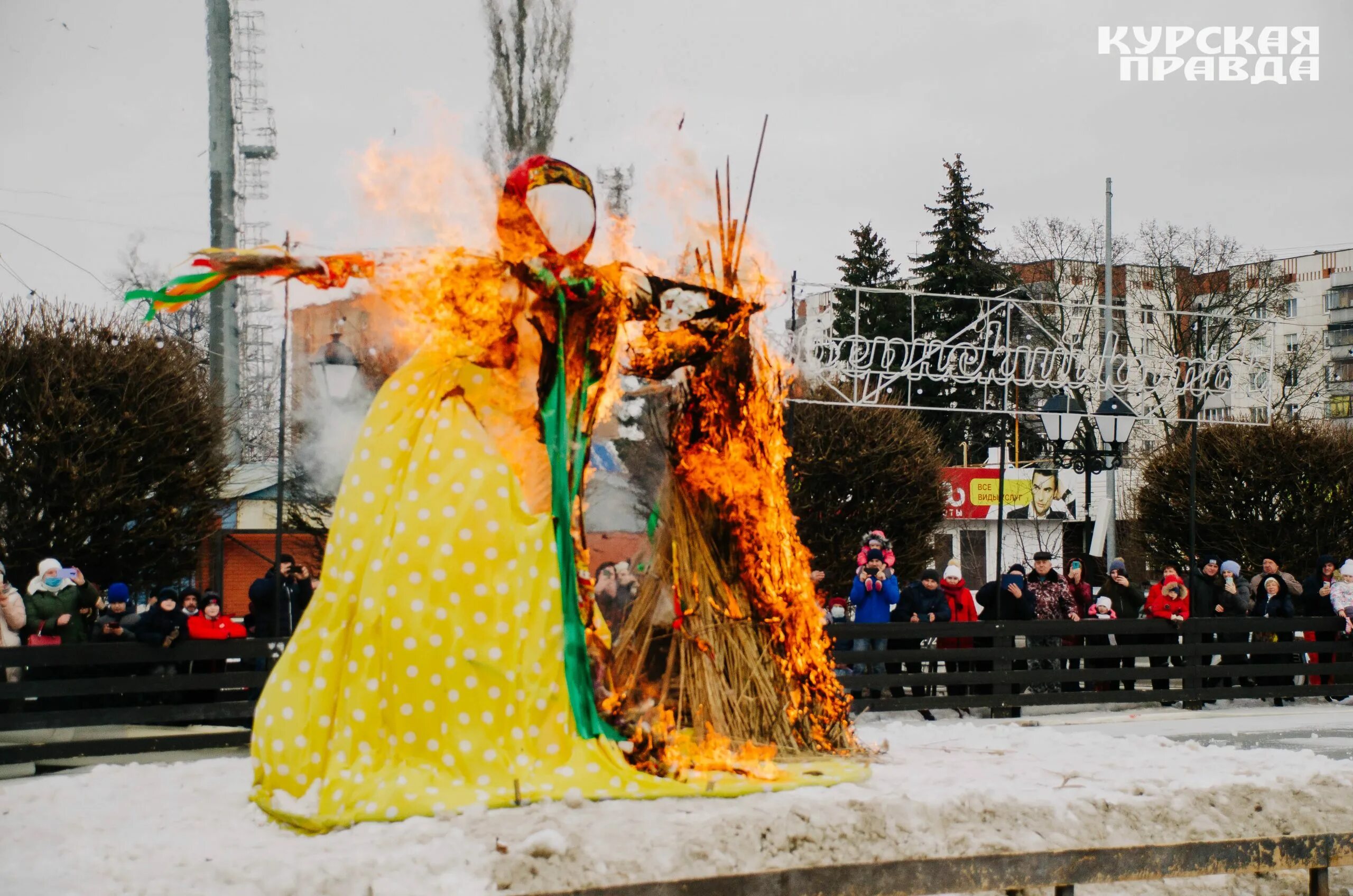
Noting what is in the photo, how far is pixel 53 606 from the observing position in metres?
10.4

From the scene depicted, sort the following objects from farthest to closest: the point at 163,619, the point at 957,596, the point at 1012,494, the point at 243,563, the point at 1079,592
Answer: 1. the point at 1012,494
2. the point at 243,563
3. the point at 1079,592
4. the point at 957,596
5. the point at 163,619

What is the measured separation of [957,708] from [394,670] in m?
7.67

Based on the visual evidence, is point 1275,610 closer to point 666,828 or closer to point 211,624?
point 211,624

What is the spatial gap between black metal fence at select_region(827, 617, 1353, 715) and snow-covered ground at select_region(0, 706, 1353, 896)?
445 centimetres

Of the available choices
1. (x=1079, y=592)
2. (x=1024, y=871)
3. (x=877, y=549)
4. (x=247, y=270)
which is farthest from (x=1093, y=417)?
(x=1024, y=871)

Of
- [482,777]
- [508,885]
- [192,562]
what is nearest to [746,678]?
[482,777]

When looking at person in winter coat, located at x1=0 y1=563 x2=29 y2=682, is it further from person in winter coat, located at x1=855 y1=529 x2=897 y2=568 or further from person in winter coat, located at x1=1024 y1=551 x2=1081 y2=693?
person in winter coat, located at x1=1024 y1=551 x2=1081 y2=693

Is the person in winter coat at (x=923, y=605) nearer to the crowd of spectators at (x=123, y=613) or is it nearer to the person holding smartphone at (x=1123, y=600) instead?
the person holding smartphone at (x=1123, y=600)

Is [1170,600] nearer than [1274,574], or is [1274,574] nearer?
[1170,600]

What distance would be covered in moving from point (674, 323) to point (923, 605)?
6.84 m

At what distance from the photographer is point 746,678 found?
670 cm

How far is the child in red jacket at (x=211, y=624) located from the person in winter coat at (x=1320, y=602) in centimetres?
1054

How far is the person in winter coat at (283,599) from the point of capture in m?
11.5

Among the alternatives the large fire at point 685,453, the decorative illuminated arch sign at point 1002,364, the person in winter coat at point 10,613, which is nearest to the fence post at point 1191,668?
the decorative illuminated arch sign at point 1002,364
